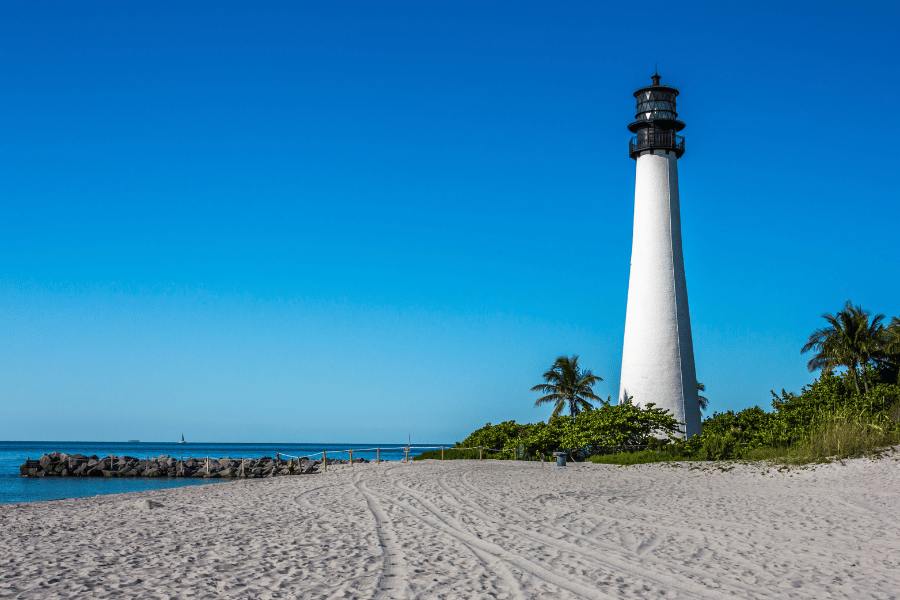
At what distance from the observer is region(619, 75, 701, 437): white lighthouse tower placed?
25.3 m

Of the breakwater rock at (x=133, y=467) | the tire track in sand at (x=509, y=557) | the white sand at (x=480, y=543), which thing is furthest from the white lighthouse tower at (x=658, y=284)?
the breakwater rock at (x=133, y=467)

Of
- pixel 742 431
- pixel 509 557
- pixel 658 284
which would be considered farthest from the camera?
pixel 658 284

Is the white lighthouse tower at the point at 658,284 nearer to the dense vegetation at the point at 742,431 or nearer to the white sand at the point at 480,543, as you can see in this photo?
the dense vegetation at the point at 742,431

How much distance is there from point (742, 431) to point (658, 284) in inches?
244

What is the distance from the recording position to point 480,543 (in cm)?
910

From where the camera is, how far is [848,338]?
3778 cm

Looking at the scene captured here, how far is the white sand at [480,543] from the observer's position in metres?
6.82

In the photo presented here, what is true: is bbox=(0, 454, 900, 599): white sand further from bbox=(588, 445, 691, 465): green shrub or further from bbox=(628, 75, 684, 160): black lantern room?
bbox=(628, 75, 684, 160): black lantern room

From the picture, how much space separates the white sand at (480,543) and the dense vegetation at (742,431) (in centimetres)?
279

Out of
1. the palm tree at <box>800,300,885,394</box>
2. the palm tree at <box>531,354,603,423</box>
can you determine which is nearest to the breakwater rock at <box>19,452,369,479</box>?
the palm tree at <box>531,354,603,423</box>

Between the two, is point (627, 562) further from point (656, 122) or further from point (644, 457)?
point (656, 122)

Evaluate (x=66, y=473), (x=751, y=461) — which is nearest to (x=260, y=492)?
(x=751, y=461)

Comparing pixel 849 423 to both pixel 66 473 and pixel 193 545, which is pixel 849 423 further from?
pixel 66 473

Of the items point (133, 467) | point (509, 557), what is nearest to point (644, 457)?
point (509, 557)
